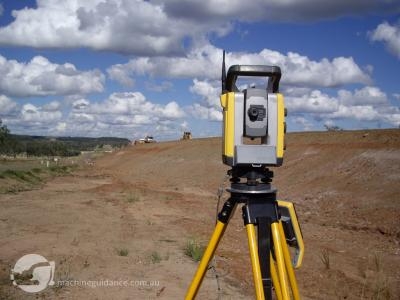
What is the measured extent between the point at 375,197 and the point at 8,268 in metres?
11.4

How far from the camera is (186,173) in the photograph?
2950 centimetres

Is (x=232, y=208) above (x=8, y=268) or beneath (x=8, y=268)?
above

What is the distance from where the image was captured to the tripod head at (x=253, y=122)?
238 centimetres

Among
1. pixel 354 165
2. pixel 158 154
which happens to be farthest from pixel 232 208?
pixel 158 154

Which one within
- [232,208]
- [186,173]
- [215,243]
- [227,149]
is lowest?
[186,173]

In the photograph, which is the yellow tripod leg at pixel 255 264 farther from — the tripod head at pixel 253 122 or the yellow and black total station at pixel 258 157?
the tripod head at pixel 253 122

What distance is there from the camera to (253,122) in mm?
2396

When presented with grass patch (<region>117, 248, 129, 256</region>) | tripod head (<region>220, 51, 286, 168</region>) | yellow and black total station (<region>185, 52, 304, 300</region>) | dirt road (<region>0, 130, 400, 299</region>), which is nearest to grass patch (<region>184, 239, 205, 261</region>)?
dirt road (<region>0, 130, 400, 299</region>)

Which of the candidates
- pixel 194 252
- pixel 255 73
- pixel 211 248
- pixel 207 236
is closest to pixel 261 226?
pixel 211 248

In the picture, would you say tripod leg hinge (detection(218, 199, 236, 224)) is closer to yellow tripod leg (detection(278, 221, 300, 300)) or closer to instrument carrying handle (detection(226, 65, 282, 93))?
yellow tripod leg (detection(278, 221, 300, 300))

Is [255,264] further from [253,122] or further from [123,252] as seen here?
[123,252]

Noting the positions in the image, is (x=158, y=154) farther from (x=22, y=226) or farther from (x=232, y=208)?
(x=232, y=208)

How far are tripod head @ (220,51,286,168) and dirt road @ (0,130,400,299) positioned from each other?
104 inches

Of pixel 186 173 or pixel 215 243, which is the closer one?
pixel 215 243
